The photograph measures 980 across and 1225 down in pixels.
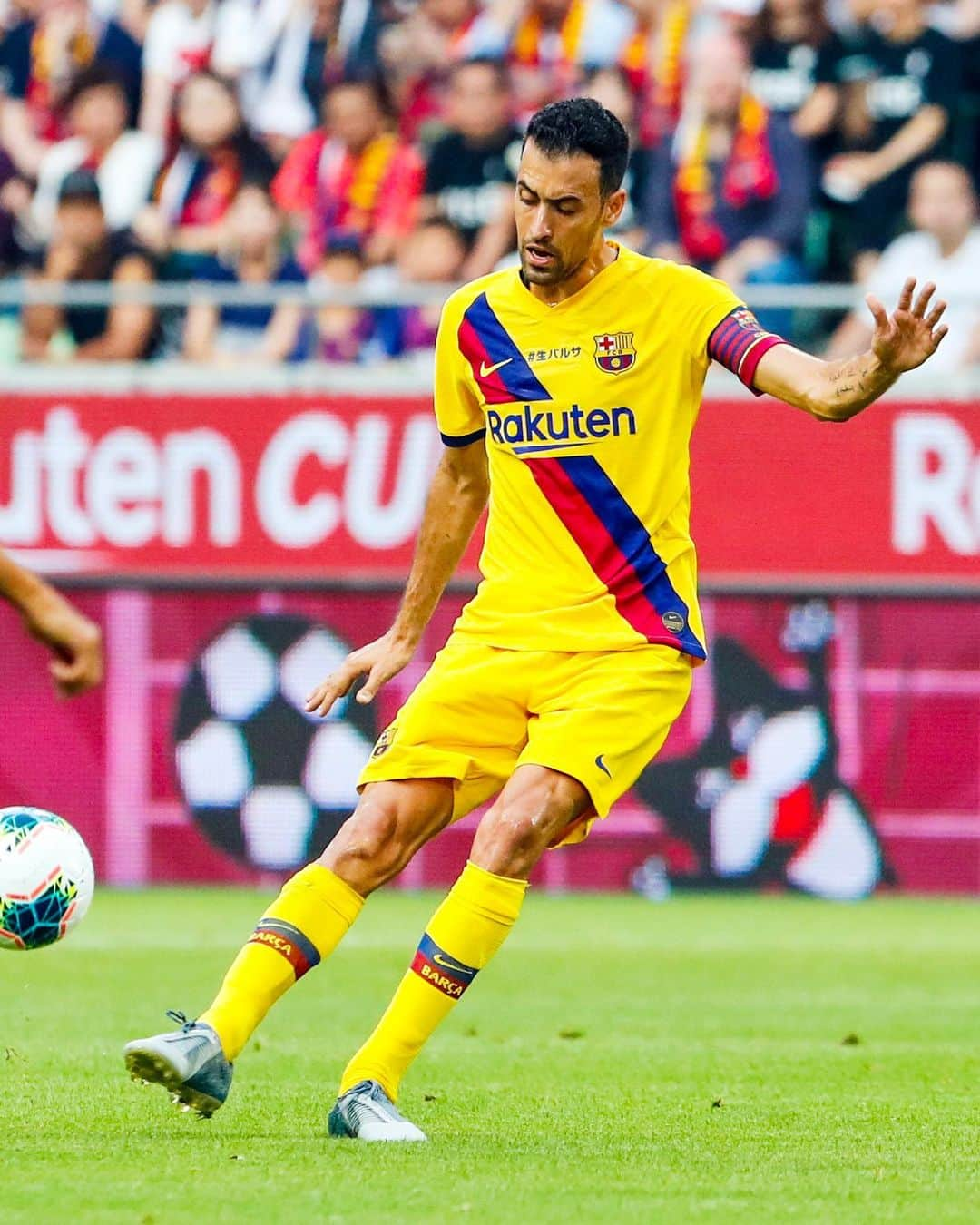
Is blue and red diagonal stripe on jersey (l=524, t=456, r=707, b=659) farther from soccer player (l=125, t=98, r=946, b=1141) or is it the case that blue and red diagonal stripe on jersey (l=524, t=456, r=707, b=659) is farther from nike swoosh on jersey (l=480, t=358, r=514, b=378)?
nike swoosh on jersey (l=480, t=358, r=514, b=378)

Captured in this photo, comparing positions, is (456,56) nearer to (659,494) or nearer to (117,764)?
(117,764)

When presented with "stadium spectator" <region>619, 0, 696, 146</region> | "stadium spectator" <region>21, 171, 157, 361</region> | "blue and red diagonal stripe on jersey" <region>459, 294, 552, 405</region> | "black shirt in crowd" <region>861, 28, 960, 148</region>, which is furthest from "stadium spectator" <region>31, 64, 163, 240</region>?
"blue and red diagonal stripe on jersey" <region>459, 294, 552, 405</region>

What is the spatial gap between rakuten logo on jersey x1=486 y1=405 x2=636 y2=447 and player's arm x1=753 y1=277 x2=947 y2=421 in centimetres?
59

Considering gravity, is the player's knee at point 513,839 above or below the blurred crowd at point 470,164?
below

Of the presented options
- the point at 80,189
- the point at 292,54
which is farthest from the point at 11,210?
the point at 292,54

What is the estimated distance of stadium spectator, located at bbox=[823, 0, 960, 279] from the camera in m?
14.5

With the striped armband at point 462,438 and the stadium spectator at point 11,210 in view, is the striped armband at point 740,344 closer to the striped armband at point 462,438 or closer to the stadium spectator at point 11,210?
the striped armband at point 462,438

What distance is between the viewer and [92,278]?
15023mm

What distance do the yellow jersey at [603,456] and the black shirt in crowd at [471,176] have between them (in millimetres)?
8422

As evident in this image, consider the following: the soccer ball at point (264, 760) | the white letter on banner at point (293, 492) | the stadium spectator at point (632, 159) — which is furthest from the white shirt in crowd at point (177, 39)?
the soccer ball at point (264, 760)

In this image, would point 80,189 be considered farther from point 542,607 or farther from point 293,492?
point 542,607

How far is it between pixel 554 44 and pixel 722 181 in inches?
80.7

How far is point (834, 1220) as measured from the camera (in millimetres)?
5078

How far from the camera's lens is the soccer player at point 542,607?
20.2 ft
